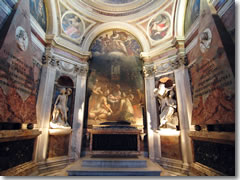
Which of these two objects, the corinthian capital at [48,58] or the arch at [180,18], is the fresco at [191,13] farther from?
the corinthian capital at [48,58]

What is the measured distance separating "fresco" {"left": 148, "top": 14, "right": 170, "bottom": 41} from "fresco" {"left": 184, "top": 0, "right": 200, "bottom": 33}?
47.4 inches

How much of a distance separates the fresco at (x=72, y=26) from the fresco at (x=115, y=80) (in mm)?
1211

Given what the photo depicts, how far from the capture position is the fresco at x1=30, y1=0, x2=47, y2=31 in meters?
5.82

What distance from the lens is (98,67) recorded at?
8.33m

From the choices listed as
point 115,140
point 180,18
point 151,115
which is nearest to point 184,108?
point 151,115

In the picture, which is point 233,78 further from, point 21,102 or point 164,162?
point 21,102

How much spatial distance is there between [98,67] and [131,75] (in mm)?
2173

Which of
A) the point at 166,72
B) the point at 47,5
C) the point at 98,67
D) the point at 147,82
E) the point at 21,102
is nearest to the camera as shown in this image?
the point at 21,102

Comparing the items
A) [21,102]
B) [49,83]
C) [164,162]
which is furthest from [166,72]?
[21,102]

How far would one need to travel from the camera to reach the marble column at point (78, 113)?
21.6ft

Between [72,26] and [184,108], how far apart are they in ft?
25.8

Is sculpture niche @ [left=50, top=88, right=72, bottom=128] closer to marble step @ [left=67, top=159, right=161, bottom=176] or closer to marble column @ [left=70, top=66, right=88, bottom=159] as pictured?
marble column @ [left=70, top=66, right=88, bottom=159]

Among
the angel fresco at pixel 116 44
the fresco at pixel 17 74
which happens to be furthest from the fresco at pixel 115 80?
the fresco at pixel 17 74

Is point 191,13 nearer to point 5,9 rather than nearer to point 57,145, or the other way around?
point 5,9
